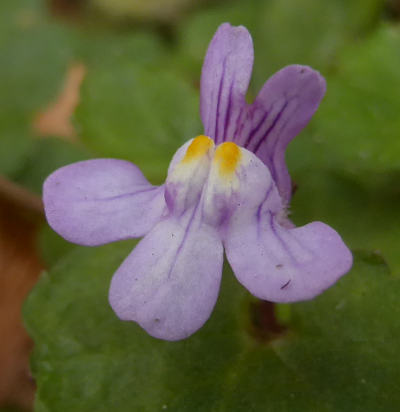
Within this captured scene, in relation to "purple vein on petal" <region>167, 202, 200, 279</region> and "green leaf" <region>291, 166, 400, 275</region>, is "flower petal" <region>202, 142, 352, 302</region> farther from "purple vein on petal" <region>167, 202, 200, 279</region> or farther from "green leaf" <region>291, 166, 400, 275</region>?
"green leaf" <region>291, 166, 400, 275</region>

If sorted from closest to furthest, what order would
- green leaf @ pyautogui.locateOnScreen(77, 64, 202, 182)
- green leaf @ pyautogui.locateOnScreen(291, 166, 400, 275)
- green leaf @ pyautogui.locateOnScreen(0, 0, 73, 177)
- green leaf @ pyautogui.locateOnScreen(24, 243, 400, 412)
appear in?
1. green leaf @ pyautogui.locateOnScreen(24, 243, 400, 412)
2. green leaf @ pyautogui.locateOnScreen(291, 166, 400, 275)
3. green leaf @ pyautogui.locateOnScreen(77, 64, 202, 182)
4. green leaf @ pyautogui.locateOnScreen(0, 0, 73, 177)

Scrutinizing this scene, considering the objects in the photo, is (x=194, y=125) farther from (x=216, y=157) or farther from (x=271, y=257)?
(x=271, y=257)

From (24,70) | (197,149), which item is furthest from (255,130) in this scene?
(24,70)

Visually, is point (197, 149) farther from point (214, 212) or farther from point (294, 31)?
point (294, 31)

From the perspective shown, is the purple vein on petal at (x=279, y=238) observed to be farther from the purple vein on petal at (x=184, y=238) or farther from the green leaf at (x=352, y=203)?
the green leaf at (x=352, y=203)

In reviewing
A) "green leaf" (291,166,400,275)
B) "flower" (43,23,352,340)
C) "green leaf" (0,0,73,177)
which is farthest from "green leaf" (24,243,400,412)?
"green leaf" (0,0,73,177)

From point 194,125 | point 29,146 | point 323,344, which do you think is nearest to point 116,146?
point 194,125

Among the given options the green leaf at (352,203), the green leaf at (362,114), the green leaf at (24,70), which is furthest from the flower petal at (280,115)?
the green leaf at (24,70)
